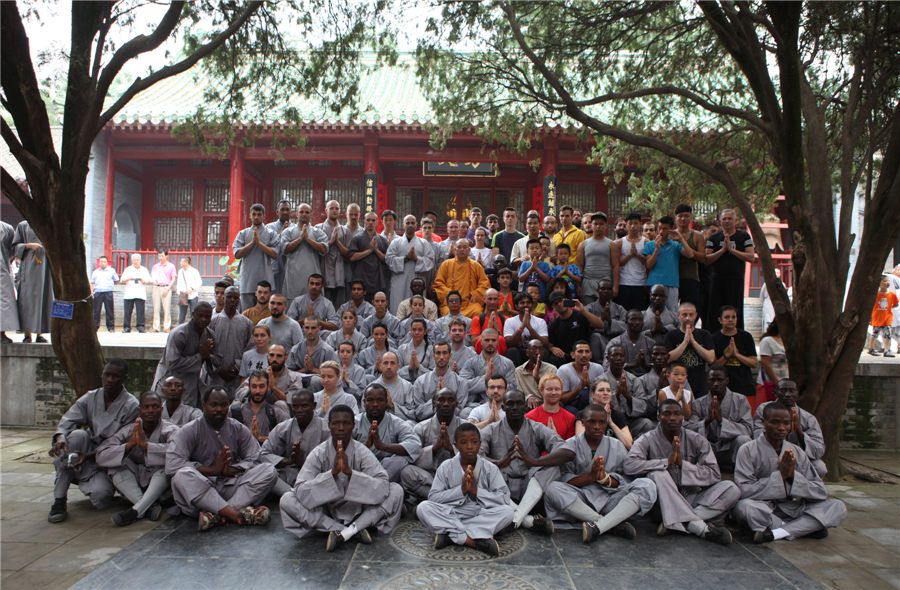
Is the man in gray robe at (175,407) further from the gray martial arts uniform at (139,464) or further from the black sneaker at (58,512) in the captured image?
the black sneaker at (58,512)

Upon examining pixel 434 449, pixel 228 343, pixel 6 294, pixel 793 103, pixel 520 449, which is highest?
pixel 793 103

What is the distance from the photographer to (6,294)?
889cm

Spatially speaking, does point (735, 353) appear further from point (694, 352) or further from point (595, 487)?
point (595, 487)

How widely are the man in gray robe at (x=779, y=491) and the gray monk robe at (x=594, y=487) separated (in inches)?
33.0

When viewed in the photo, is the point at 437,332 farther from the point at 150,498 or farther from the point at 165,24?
the point at 165,24

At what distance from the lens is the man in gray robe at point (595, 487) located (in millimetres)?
4812

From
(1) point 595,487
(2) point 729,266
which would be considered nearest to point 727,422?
(1) point 595,487

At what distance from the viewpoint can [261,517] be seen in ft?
16.0

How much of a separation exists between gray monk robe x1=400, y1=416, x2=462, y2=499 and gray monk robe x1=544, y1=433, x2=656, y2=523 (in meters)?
1.04

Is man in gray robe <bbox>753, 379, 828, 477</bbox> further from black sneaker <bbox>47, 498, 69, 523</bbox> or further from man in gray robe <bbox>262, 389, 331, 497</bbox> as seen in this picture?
black sneaker <bbox>47, 498, 69, 523</bbox>

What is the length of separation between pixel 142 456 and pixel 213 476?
2.84 ft

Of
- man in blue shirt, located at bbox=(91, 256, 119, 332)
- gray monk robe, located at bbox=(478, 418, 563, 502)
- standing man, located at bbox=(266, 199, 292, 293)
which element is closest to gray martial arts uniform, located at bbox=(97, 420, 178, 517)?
gray monk robe, located at bbox=(478, 418, 563, 502)

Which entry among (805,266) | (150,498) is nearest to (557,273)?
(805,266)

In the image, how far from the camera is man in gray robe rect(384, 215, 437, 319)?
8.76 meters
